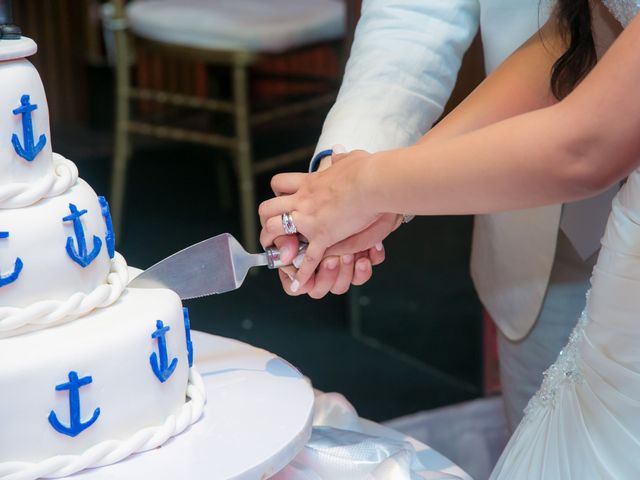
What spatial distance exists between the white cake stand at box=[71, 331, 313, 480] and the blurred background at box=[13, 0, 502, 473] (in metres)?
0.84

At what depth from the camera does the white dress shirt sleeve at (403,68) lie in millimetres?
1414

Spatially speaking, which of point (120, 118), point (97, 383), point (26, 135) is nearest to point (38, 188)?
point (26, 135)

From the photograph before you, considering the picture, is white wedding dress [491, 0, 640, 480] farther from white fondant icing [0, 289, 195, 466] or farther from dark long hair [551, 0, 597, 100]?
white fondant icing [0, 289, 195, 466]

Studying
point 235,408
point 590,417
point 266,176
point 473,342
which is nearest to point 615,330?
point 590,417

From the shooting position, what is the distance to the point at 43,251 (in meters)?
1.06

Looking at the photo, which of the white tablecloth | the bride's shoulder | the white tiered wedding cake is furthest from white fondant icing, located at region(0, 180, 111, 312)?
the bride's shoulder

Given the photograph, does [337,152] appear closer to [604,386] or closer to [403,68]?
[403,68]

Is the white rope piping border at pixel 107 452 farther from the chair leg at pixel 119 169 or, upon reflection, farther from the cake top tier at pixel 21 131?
the chair leg at pixel 119 169

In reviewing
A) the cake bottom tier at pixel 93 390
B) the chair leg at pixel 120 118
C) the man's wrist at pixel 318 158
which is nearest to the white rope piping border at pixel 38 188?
the cake bottom tier at pixel 93 390

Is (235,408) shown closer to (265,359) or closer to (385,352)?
(265,359)

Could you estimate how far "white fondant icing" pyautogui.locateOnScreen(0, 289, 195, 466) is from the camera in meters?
1.01

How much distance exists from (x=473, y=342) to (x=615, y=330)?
168 cm

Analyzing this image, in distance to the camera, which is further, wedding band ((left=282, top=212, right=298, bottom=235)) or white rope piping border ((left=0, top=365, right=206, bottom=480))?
wedding band ((left=282, top=212, right=298, bottom=235))

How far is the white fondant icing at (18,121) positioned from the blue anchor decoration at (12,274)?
0.18 feet
